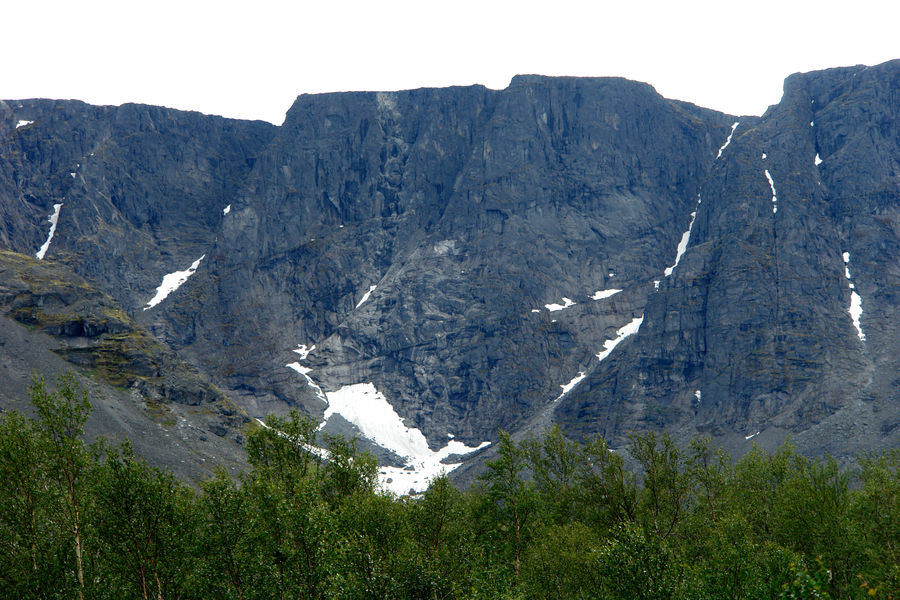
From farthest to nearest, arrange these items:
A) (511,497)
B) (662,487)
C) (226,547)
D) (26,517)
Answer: (511,497) → (662,487) → (226,547) → (26,517)

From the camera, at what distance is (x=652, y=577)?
44.4 meters

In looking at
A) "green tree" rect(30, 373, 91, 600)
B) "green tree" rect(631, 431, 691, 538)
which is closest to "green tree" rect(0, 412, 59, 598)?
"green tree" rect(30, 373, 91, 600)

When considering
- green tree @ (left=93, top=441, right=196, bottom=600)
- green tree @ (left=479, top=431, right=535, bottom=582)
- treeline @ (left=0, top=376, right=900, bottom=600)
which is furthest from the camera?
green tree @ (left=479, top=431, right=535, bottom=582)

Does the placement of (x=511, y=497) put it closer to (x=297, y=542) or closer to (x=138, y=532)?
(x=297, y=542)

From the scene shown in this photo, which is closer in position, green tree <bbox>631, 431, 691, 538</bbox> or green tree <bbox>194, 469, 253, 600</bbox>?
green tree <bbox>194, 469, 253, 600</bbox>

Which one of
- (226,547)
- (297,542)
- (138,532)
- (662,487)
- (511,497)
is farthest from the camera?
(511,497)

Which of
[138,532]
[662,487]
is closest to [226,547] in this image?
[138,532]

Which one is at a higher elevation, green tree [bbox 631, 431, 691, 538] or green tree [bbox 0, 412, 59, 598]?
green tree [bbox 0, 412, 59, 598]

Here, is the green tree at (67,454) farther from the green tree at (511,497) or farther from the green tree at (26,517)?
the green tree at (511,497)

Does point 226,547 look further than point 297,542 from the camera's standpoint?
Yes

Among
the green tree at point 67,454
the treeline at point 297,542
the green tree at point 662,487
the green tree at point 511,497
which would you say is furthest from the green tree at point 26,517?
the green tree at point 662,487

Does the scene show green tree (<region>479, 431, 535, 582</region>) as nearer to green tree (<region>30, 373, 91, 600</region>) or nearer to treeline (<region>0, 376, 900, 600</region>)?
treeline (<region>0, 376, 900, 600</region>)

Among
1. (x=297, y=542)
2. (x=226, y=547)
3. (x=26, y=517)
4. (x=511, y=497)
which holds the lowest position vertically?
(x=511, y=497)

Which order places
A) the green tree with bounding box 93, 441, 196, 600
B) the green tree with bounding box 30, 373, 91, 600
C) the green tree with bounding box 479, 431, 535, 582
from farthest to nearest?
the green tree with bounding box 479, 431, 535, 582
the green tree with bounding box 30, 373, 91, 600
the green tree with bounding box 93, 441, 196, 600
